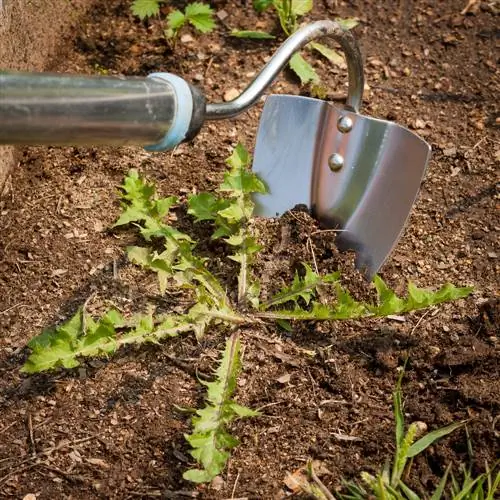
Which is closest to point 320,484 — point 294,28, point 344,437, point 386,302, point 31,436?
point 344,437

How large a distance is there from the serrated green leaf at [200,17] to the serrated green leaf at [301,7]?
282 millimetres

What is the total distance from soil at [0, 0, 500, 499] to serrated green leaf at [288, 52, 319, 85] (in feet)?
0.15

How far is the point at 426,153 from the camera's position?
86.0 inches

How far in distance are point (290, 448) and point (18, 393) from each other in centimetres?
68

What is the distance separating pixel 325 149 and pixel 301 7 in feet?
2.32

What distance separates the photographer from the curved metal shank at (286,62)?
6.60ft

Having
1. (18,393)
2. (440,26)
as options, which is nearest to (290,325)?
(18,393)

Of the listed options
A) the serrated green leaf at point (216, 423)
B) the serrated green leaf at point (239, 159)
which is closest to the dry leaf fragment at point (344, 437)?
the serrated green leaf at point (216, 423)

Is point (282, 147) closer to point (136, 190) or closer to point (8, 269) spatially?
point (136, 190)

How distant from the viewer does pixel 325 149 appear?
241 centimetres

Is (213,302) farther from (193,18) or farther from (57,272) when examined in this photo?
(193,18)

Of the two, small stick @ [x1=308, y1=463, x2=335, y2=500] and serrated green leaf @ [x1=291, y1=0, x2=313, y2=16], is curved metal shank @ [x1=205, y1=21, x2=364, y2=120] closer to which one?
serrated green leaf @ [x1=291, y1=0, x2=313, y2=16]

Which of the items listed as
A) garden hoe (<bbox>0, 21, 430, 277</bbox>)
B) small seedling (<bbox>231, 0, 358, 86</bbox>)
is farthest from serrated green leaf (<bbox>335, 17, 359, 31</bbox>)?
garden hoe (<bbox>0, 21, 430, 277</bbox>)

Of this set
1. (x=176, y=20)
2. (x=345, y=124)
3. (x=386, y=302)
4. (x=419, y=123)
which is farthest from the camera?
(x=176, y=20)
